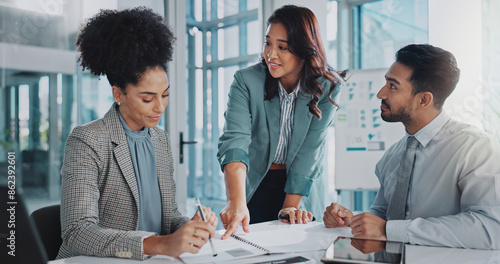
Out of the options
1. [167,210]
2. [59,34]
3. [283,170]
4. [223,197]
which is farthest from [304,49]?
[223,197]

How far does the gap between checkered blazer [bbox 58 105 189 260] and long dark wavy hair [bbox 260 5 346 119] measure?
2.14 ft

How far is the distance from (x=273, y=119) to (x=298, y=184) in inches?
11.6

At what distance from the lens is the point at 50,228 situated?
1352mm

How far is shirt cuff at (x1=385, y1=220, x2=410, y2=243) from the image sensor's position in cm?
124

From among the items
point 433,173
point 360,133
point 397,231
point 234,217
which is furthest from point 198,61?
point 397,231

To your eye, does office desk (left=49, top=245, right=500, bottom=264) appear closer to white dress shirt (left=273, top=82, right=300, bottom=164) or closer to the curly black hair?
the curly black hair

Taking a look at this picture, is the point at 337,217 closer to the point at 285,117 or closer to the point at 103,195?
the point at 285,117

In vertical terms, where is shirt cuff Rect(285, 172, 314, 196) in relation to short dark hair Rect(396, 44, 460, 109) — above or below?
below

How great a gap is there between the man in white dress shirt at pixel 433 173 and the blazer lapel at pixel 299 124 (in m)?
0.32

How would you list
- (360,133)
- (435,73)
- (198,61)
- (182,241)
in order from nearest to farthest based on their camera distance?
(182,241), (435,73), (360,133), (198,61)

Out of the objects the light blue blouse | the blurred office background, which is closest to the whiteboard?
the blurred office background

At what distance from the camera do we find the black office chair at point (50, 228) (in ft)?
4.36

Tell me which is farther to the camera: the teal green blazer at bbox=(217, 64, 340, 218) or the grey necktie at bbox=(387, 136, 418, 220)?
the teal green blazer at bbox=(217, 64, 340, 218)

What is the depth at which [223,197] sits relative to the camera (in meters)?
4.08
